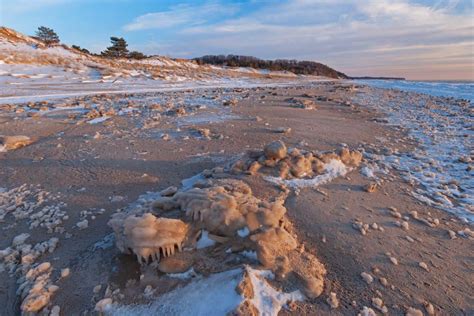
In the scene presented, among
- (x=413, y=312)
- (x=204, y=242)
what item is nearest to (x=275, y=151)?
(x=204, y=242)

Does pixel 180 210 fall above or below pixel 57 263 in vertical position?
above

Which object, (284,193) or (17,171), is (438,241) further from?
(17,171)

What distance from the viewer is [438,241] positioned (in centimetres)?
284

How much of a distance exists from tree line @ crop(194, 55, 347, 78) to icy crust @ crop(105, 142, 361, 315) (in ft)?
176

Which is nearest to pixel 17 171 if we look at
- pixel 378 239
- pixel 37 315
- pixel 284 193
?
pixel 37 315

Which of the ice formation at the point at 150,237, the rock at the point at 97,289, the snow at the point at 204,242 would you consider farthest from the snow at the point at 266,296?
the rock at the point at 97,289

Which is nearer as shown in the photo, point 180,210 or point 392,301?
point 392,301

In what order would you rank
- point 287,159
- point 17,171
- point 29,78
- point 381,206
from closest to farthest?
point 381,206, point 287,159, point 17,171, point 29,78

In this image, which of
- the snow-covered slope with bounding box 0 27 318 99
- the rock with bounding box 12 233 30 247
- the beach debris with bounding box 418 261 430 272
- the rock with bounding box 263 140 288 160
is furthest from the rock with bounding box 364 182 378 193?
the snow-covered slope with bounding box 0 27 318 99

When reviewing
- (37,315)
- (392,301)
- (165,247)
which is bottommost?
(37,315)

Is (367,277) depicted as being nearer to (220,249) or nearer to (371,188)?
(220,249)

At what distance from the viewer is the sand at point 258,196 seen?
223 cm

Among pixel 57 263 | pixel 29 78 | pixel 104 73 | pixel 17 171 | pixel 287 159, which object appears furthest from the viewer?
pixel 104 73

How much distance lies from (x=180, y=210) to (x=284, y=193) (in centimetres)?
136
